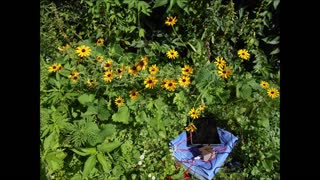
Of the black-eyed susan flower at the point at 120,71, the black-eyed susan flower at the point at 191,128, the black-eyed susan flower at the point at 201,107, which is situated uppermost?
the black-eyed susan flower at the point at 120,71

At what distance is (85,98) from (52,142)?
37cm

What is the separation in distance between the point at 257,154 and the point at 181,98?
0.47 meters

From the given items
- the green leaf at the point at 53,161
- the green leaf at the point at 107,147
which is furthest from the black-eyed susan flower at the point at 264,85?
the green leaf at the point at 53,161

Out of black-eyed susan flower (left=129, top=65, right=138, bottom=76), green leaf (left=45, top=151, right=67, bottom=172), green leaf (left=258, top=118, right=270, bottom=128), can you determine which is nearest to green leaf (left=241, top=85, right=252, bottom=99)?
green leaf (left=258, top=118, right=270, bottom=128)

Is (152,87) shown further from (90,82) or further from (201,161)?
(201,161)

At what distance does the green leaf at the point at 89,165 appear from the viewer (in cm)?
173

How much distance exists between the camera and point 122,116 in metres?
2.03

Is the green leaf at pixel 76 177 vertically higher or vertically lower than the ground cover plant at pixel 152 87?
lower

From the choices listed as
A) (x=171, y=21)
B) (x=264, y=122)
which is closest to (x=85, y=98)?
(x=171, y=21)

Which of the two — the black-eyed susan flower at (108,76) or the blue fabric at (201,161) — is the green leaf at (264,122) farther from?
the black-eyed susan flower at (108,76)

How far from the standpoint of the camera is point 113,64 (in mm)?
2287

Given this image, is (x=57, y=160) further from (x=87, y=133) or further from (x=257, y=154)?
(x=257, y=154)

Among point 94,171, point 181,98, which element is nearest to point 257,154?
point 181,98

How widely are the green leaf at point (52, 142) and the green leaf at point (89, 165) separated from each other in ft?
0.57
